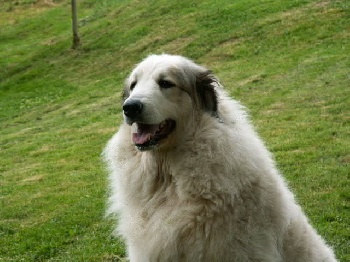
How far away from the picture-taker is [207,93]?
459 cm

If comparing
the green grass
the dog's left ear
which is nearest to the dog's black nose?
the dog's left ear

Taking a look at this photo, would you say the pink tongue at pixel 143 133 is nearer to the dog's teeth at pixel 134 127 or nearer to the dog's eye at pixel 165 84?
Result: the dog's teeth at pixel 134 127

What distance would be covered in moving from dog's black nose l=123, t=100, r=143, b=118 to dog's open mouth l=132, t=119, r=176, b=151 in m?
0.15

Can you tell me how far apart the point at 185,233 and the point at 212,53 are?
2041 centimetres

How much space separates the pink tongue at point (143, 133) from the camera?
441 centimetres

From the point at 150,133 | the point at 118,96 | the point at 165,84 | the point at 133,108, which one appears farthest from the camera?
the point at 118,96

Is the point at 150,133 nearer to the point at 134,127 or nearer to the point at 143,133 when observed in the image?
the point at 143,133

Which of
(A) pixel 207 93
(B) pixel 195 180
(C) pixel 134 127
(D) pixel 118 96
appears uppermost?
(A) pixel 207 93

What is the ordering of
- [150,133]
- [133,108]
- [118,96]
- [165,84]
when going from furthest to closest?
[118,96], [165,84], [150,133], [133,108]

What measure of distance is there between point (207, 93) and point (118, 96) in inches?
682

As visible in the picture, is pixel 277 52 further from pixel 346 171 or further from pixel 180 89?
pixel 180 89

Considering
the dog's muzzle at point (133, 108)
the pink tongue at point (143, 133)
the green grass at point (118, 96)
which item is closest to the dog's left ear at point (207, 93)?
the pink tongue at point (143, 133)

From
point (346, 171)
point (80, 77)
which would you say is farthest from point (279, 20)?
point (346, 171)

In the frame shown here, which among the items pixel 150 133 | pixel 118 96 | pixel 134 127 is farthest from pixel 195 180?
pixel 118 96
